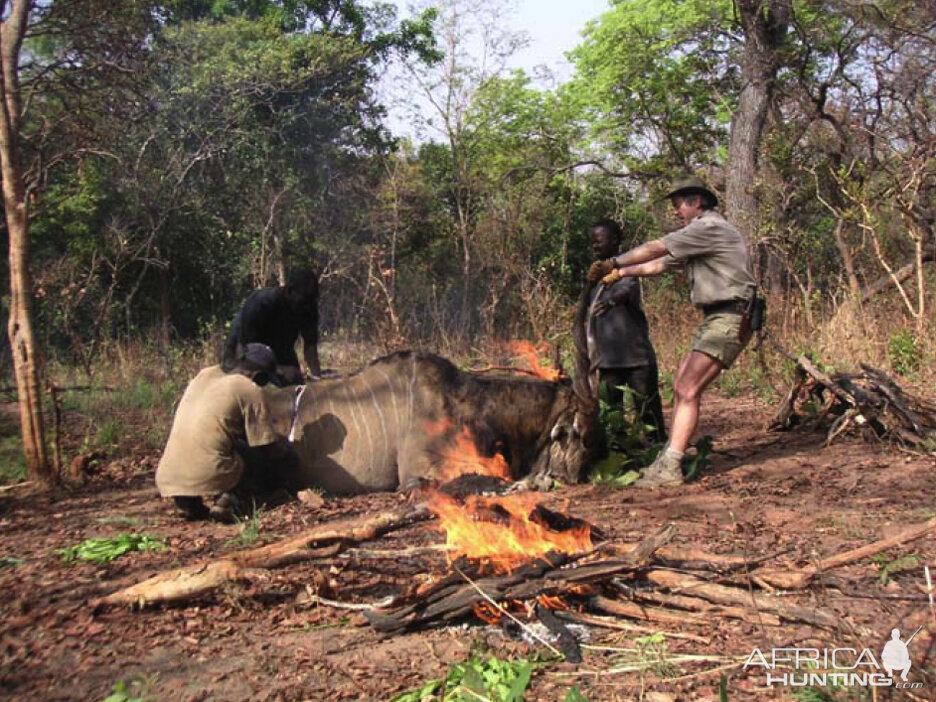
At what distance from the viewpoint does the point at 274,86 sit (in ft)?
54.2

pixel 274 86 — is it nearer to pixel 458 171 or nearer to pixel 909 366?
pixel 458 171

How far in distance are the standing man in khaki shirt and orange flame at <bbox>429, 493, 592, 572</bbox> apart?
6.68 feet

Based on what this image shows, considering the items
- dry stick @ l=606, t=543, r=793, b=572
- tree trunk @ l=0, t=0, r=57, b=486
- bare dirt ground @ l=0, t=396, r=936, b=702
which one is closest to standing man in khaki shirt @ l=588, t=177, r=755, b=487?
bare dirt ground @ l=0, t=396, r=936, b=702

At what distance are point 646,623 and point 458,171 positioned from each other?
1662cm

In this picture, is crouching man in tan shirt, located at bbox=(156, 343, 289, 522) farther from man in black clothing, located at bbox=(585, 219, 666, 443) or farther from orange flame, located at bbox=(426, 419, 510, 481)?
man in black clothing, located at bbox=(585, 219, 666, 443)

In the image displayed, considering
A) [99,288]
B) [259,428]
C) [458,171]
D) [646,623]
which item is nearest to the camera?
[646,623]

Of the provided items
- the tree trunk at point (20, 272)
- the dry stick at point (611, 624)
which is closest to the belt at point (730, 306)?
the dry stick at point (611, 624)

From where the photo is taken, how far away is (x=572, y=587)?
3.51m

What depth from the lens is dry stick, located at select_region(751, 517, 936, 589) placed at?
3646 mm

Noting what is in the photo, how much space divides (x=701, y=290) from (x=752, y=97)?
10788mm

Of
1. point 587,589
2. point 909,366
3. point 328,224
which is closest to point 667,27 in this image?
point 328,224

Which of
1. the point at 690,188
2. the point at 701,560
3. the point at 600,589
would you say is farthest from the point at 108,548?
the point at 690,188

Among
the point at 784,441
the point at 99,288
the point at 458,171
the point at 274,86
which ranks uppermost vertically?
the point at 274,86

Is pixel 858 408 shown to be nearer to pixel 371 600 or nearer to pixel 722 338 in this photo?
pixel 722 338
